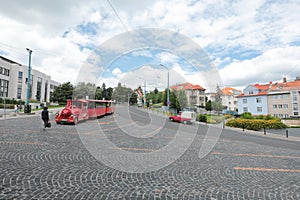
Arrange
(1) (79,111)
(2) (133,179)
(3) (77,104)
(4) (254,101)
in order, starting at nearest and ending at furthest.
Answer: (2) (133,179) → (1) (79,111) → (3) (77,104) → (4) (254,101)

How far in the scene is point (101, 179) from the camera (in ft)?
14.4

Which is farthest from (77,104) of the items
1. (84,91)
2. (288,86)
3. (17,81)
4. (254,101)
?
(288,86)

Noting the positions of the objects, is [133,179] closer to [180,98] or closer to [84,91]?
[84,91]

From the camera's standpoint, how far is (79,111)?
17031 millimetres

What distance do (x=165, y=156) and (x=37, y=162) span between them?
426 centimetres

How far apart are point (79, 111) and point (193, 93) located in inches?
1702

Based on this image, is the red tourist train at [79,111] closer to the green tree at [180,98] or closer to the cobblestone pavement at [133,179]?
the cobblestone pavement at [133,179]

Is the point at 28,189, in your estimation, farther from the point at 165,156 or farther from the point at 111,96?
the point at 111,96

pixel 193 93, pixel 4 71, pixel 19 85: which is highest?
pixel 4 71

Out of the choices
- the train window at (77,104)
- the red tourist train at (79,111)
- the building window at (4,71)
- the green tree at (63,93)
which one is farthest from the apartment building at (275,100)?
the building window at (4,71)

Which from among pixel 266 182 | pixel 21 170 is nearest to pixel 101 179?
pixel 21 170

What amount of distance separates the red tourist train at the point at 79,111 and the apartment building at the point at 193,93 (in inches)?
972

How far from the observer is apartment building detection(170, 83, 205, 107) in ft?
146

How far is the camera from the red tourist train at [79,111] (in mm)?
15469
